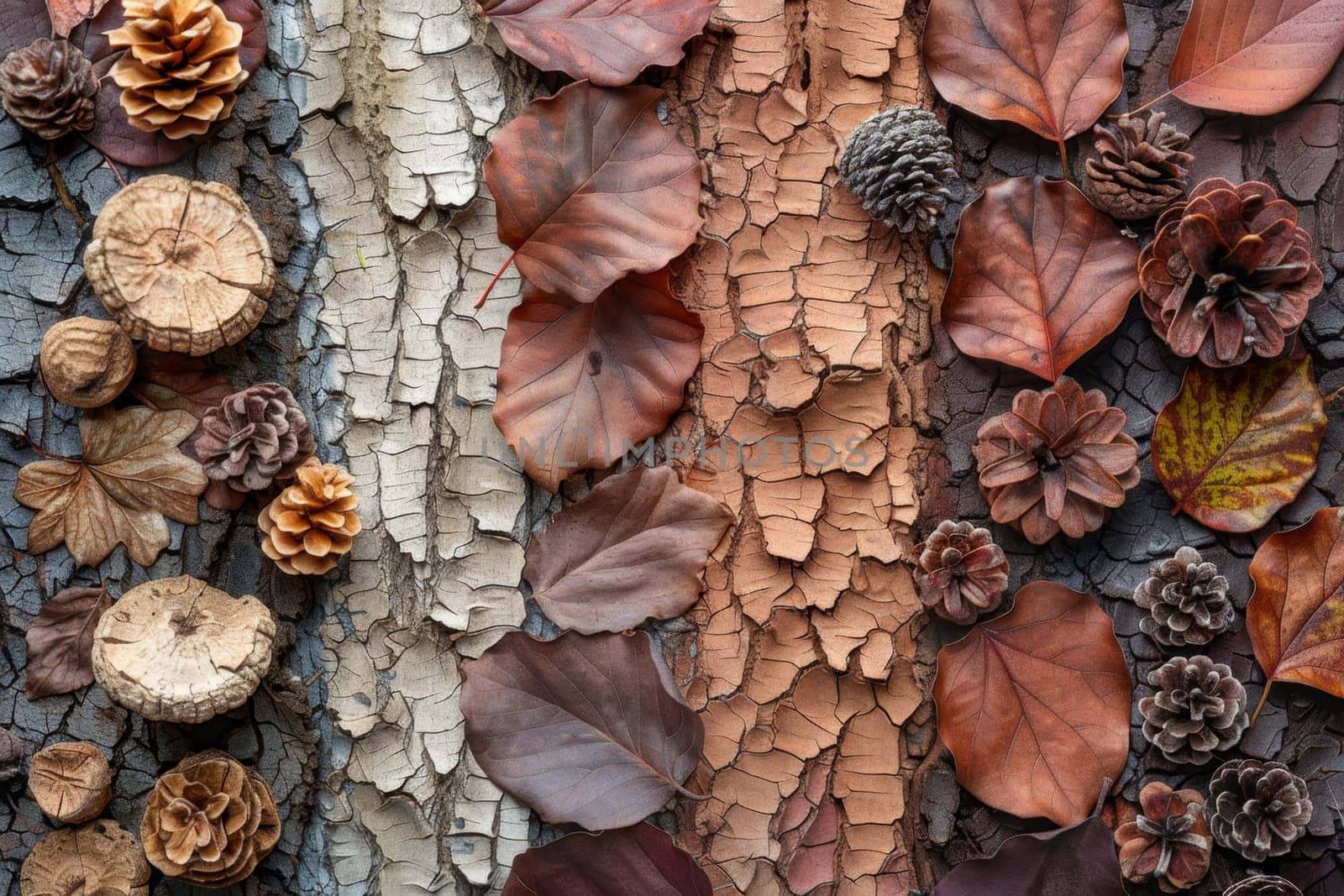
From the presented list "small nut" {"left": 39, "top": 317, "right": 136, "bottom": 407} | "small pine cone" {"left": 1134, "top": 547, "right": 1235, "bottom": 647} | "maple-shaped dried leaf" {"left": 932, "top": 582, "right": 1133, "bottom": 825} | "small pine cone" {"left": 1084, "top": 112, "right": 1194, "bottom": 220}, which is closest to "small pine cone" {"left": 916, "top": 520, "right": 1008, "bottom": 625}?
"maple-shaped dried leaf" {"left": 932, "top": 582, "right": 1133, "bottom": 825}

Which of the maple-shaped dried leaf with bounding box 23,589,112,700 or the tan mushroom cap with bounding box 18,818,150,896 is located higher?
the maple-shaped dried leaf with bounding box 23,589,112,700

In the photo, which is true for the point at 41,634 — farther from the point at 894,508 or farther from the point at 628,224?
the point at 894,508

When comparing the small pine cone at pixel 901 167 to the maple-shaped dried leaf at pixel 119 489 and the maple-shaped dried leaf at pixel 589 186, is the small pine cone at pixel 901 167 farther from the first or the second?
the maple-shaped dried leaf at pixel 119 489

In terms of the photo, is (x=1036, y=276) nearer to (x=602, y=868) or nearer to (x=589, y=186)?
(x=589, y=186)

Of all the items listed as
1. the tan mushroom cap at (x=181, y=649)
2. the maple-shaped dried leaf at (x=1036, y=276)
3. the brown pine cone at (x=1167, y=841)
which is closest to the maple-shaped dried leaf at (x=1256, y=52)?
the maple-shaped dried leaf at (x=1036, y=276)

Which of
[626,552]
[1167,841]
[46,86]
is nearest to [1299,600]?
[1167,841]

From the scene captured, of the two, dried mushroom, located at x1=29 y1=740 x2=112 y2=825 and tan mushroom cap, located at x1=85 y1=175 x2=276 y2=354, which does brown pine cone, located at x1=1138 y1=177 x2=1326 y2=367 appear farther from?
dried mushroom, located at x1=29 y1=740 x2=112 y2=825
